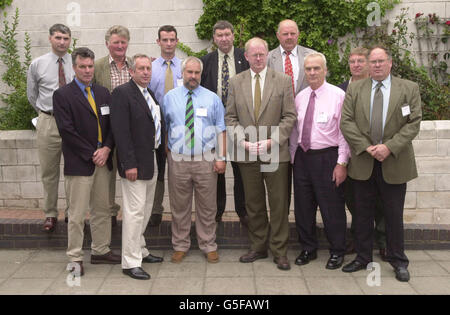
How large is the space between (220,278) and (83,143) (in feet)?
5.38

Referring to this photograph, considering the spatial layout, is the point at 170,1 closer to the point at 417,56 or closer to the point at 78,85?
the point at 78,85

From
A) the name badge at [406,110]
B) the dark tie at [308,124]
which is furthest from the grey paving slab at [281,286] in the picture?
the name badge at [406,110]

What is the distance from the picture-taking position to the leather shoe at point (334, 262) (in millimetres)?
4430

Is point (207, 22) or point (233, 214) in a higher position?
point (207, 22)

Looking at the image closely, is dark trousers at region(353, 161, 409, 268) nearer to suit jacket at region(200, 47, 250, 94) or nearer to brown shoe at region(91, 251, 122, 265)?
suit jacket at region(200, 47, 250, 94)

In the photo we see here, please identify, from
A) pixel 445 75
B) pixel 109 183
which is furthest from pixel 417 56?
pixel 109 183

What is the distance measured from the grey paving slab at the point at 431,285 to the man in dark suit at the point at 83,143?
2747mm

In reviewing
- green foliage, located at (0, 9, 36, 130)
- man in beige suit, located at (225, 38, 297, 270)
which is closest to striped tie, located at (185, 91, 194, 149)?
man in beige suit, located at (225, 38, 297, 270)

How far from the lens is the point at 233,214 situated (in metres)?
5.67

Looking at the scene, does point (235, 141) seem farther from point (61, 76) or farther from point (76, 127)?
point (61, 76)

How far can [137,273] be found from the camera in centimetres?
425
